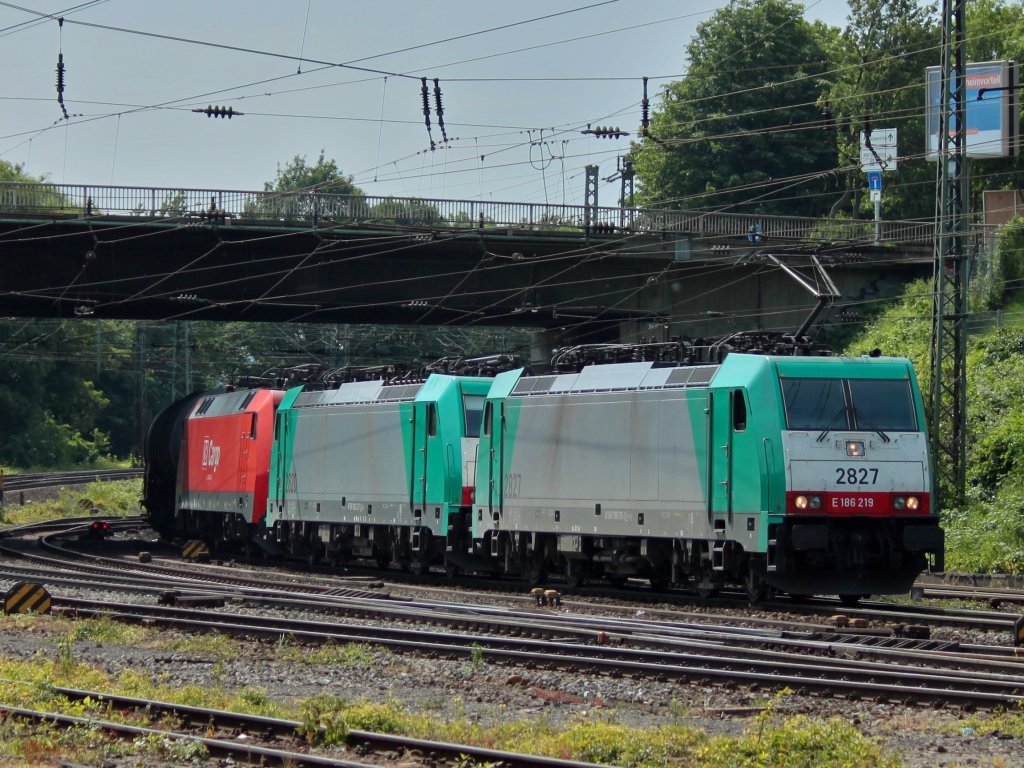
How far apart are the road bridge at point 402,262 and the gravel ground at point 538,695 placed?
21.0 metres

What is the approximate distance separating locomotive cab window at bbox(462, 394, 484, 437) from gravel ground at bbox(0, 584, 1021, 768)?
10.2m

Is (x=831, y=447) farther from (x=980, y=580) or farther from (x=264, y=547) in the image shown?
(x=264, y=547)

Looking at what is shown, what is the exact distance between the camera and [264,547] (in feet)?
107

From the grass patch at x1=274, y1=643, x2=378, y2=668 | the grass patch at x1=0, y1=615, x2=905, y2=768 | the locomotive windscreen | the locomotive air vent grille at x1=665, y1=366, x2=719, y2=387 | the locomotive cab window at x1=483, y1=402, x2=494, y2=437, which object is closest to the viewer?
the grass patch at x1=0, y1=615, x2=905, y2=768

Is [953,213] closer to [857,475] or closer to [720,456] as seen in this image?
[857,475]

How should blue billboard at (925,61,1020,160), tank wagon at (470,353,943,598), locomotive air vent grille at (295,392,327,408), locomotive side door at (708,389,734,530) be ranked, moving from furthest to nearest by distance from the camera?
blue billboard at (925,61,1020,160) → locomotive air vent grille at (295,392,327,408) → locomotive side door at (708,389,734,530) → tank wagon at (470,353,943,598)

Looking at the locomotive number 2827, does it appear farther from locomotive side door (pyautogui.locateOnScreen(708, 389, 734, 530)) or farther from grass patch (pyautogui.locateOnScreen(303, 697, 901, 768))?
grass patch (pyautogui.locateOnScreen(303, 697, 901, 768))

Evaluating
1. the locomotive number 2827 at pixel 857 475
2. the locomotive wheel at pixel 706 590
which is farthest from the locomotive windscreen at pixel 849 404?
the locomotive wheel at pixel 706 590

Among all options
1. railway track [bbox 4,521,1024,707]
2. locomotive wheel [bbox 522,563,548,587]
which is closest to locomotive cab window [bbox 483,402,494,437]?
locomotive wheel [bbox 522,563,548,587]

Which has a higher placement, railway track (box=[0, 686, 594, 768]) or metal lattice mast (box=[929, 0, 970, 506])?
metal lattice mast (box=[929, 0, 970, 506])

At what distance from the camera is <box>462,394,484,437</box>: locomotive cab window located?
26000 mm

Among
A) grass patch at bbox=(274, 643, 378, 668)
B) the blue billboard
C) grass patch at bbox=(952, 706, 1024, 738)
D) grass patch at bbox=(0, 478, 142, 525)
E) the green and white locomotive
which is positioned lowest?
Result: grass patch at bbox=(0, 478, 142, 525)

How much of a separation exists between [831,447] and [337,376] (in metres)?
14.1

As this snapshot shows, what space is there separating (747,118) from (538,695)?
61.6 metres
